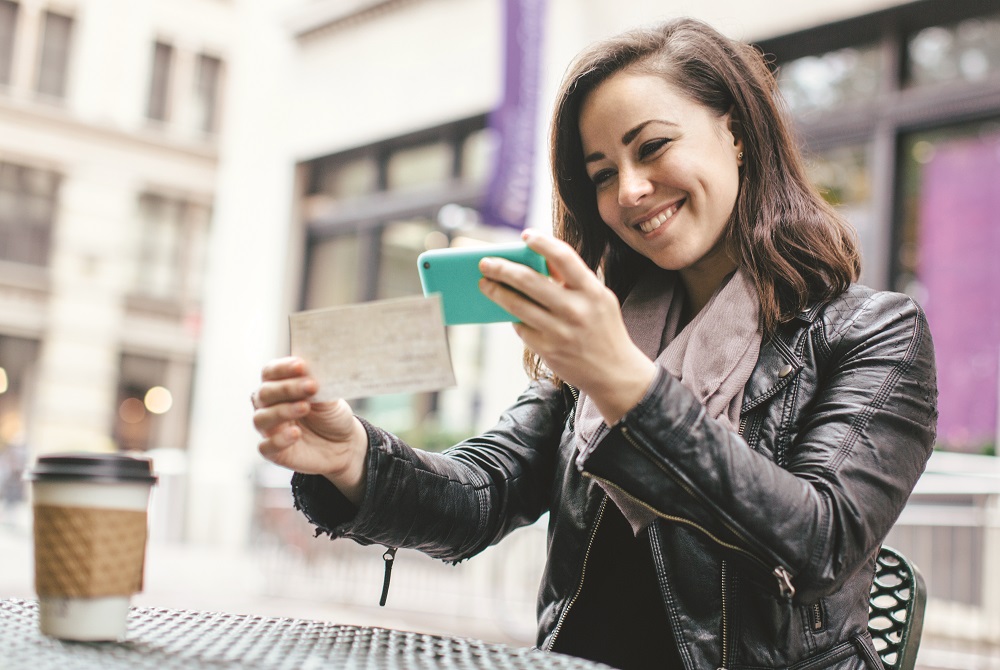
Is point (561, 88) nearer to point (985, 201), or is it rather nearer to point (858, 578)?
point (858, 578)

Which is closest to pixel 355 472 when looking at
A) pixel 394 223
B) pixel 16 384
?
pixel 394 223

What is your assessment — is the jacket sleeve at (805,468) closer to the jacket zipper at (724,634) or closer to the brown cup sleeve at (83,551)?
the jacket zipper at (724,634)

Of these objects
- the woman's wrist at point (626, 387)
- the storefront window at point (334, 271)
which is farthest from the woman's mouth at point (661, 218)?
the storefront window at point (334, 271)

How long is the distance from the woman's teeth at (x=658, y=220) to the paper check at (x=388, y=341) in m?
0.64

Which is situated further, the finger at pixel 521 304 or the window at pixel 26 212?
the window at pixel 26 212

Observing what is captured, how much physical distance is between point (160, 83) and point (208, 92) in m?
1.03

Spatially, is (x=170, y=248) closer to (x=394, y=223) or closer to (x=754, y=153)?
(x=394, y=223)

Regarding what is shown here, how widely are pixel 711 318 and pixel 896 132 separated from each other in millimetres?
5169

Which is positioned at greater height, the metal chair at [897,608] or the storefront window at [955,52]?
the storefront window at [955,52]

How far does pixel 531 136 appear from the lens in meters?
7.30

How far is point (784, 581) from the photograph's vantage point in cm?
133

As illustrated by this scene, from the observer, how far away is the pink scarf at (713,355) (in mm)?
1581

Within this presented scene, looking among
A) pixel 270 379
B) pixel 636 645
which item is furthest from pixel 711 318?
pixel 270 379

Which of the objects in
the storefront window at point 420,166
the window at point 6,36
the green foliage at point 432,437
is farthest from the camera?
the window at point 6,36
